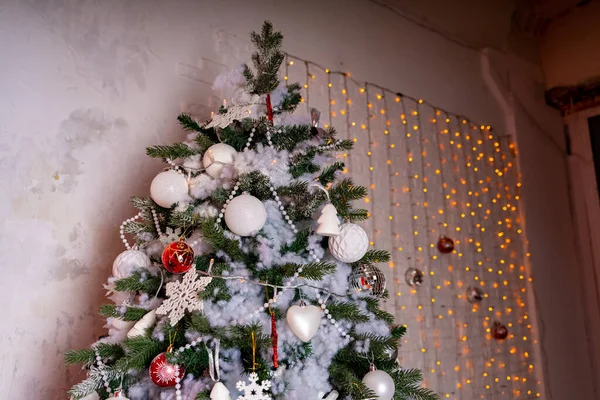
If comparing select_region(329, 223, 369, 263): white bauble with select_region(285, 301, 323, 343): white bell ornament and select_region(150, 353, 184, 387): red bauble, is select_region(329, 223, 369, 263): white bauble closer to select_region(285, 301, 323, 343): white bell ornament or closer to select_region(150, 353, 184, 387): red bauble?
select_region(285, 301, 323, 343): white bell ornament

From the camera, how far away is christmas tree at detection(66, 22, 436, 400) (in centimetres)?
95

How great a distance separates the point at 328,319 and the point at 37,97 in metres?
1.08

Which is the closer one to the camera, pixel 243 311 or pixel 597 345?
pixel 243 311

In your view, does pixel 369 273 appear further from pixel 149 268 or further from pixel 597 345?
pixel 597 345

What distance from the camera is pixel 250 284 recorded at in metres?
1.00

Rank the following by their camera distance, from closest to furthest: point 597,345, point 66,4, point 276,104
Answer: point 276,104 < point 66,4 < point 597,345

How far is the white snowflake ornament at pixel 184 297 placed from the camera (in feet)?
3.16

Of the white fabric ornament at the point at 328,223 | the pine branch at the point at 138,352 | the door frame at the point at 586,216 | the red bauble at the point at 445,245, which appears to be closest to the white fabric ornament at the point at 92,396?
the pine branch at the point at 138,352

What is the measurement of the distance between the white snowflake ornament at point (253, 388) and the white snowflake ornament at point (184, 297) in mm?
165

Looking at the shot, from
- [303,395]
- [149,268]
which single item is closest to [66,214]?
[149,268]

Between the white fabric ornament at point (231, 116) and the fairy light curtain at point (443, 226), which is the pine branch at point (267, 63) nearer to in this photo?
the white fabric ornament at point (231, 116)

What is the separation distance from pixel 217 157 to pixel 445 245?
1.42 metres

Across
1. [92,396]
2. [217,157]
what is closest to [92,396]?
[92,396]

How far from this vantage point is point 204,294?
37.8 inches
